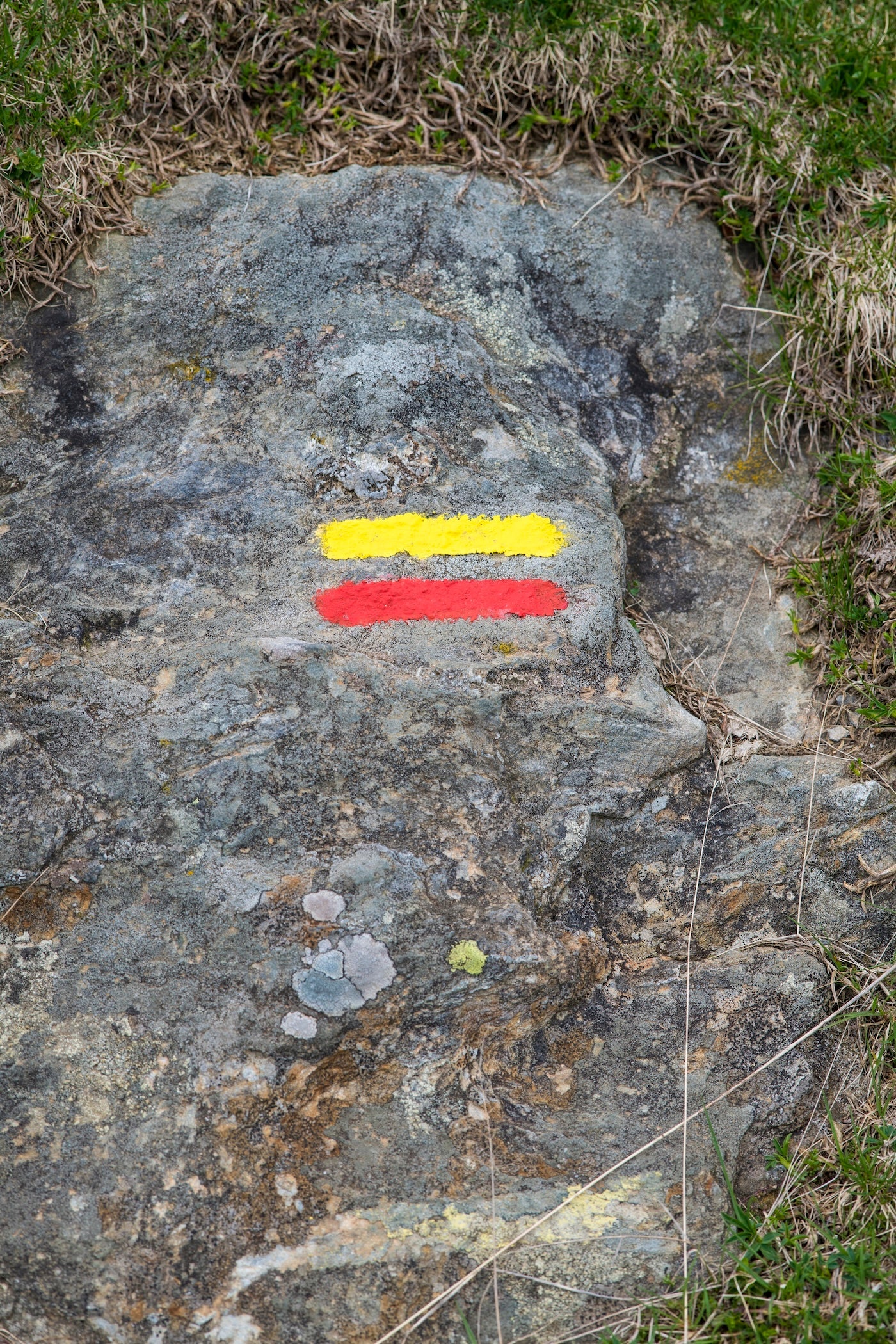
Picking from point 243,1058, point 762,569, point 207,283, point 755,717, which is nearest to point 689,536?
point 762,569

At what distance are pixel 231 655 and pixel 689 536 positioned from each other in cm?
149

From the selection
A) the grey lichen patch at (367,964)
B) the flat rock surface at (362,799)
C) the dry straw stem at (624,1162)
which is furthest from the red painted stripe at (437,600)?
the dry straw stem at (624,1162)

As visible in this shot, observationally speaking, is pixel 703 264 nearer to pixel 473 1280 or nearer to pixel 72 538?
pixel 72 538

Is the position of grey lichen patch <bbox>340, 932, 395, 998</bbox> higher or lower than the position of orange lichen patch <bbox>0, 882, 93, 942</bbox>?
lower

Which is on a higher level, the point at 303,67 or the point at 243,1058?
the point at 303,67

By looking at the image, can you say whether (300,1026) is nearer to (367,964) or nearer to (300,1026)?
(300,1026)

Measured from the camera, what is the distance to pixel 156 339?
2809 mm

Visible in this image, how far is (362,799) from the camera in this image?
2.25 meters

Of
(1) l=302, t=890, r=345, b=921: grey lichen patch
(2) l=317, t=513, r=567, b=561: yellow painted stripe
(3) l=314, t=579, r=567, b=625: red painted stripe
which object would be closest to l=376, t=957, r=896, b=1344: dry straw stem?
(1) l=302, t=890, r=345, b=921: grey lichen patch

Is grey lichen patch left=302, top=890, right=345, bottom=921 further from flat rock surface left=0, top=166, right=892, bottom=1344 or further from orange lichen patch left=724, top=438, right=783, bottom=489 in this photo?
orange lichen patch left=724, top=438, right=783, bottom=489

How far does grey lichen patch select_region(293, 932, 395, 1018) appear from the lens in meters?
2.08

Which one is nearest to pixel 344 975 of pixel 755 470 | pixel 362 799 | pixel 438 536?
pixel 362 799

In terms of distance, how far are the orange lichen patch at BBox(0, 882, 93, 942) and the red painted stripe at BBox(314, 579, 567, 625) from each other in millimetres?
932

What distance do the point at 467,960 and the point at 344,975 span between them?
11.3 inches
